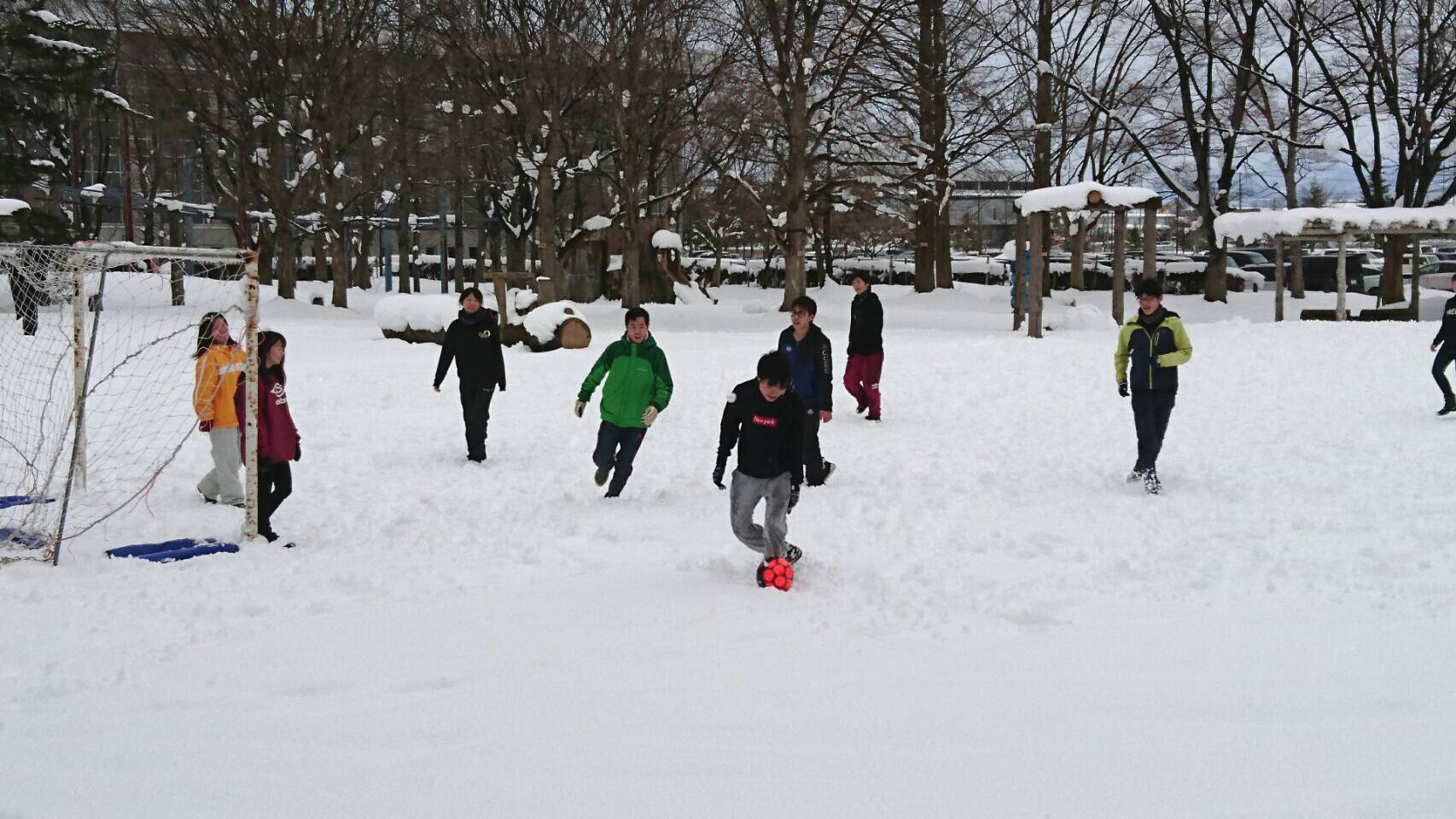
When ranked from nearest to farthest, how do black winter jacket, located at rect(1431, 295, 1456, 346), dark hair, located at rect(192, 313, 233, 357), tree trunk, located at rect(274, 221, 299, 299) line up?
dark hair, located at rect(192, 313, 233, 357)
black winter jacket, located at rect(1431, 295, 1456, 346)
tree trunk, located at rect(274, 221, 299, 299)

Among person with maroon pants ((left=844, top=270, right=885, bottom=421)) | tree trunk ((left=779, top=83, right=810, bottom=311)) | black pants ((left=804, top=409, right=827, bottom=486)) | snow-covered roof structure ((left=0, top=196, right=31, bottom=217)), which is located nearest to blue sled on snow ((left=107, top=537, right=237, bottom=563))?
black pants ((left=804, top=409, right=827, bottom=486))

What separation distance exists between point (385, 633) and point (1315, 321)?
20911mm

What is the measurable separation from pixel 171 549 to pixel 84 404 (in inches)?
45.7

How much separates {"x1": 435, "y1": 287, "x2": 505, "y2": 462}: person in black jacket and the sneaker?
5281 millimetres

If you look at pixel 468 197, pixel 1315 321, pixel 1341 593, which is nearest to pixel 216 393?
pixel 1341 593

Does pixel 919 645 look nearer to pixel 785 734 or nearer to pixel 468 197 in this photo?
pixel 785 734

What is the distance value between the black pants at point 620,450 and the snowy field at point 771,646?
0.74 feet

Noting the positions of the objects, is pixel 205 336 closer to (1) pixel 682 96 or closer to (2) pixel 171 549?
(2) pixel 171 549

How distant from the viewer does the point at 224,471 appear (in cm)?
826

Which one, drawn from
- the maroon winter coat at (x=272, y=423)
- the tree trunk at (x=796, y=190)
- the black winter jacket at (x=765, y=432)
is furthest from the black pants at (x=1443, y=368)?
the tree trunk at (x=796, y=190)

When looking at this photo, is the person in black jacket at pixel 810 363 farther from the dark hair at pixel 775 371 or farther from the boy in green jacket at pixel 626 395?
the dark hair at pixel 775 371

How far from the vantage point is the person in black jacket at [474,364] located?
10180 millimetres

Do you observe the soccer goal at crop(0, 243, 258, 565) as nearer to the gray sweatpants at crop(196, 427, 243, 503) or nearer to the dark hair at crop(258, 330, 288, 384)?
the dark hair at crop(258, 330, 288, 384)

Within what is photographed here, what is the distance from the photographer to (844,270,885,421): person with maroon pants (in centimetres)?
1205
